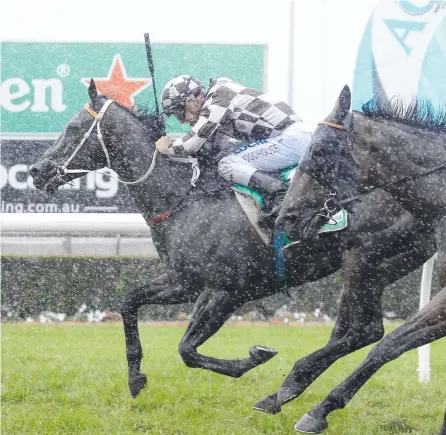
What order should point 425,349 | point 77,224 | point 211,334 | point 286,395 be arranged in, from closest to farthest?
point 286,395 < point 211,334 < point 425,349 < point 77,224

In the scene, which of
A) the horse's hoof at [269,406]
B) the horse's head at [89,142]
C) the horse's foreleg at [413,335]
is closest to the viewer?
the horse's foreleg at [413,335]

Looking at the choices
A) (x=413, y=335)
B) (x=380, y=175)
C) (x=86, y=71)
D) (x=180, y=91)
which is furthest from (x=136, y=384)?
(x=86, y=71)

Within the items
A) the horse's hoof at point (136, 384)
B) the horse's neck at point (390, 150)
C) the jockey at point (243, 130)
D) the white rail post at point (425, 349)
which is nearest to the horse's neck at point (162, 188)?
the jockey at point (243, 130)

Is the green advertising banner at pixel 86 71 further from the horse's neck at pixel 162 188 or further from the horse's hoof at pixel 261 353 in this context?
the horse's hoof at pixel 261 353

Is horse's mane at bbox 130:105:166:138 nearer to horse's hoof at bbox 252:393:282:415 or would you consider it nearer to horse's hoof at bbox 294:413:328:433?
horse's hoof at bbox 252:393:282:415

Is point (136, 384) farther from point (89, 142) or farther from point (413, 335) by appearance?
point (413, 335)

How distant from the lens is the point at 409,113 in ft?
12.7

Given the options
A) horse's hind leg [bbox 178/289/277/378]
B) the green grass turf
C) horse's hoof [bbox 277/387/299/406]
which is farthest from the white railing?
horse's hoof [bbox 277/387/299/406]

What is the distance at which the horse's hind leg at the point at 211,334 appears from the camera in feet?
14.5

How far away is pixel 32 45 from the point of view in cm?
883

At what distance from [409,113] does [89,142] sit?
1839 mm

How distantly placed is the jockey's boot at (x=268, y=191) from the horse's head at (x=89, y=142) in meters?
0.71

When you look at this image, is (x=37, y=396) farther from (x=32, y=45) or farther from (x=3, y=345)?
(x=32, y=45)

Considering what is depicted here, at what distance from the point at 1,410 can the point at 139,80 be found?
4.82 meters
